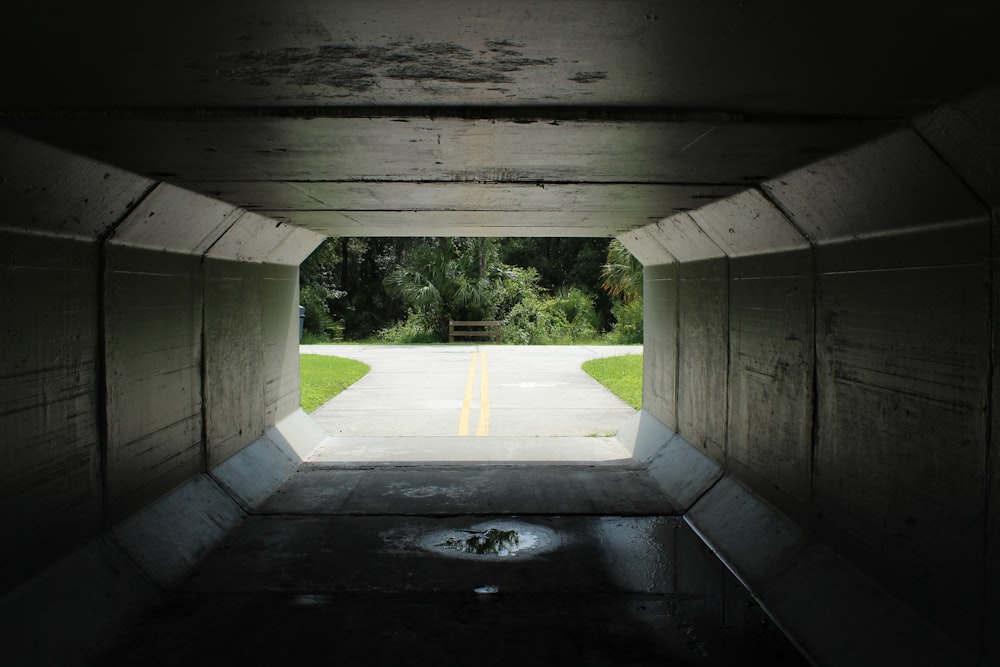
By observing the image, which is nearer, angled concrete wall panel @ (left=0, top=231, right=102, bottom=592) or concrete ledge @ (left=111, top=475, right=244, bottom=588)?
angled concrete wall panel @ (left=0, top=231, right=102, bottom=592)

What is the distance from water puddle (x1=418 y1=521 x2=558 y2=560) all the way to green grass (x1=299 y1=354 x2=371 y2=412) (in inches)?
267

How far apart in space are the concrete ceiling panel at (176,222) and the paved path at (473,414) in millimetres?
3268

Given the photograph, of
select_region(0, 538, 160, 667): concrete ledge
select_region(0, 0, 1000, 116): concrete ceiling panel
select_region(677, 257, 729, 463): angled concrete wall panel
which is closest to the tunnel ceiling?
select_region(0, 0, 1000, 116): concrete ceiling panel

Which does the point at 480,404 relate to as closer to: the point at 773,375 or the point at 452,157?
the point at 773,375

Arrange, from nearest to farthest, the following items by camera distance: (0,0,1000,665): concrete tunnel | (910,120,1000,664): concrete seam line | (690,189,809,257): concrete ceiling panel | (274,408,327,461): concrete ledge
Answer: (0,0,1000,665): concrete tunnel
(910,120,1000,664): concrete seam line
(690,189,809,257): concrete ceiling panel
(274,408,327,461): concrete ledge

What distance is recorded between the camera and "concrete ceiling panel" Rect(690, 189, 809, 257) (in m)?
6.14

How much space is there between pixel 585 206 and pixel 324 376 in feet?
35.3

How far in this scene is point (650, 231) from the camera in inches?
374

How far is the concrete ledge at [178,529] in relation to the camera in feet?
18.3

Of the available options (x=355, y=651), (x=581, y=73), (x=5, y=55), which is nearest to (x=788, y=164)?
(x=581, y=73)

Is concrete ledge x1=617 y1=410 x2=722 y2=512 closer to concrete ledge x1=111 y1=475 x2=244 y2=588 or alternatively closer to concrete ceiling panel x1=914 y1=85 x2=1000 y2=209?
concrete ledge x1=111 y1=475 x2=244 y2=588

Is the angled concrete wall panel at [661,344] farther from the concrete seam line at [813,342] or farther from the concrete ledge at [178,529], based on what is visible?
the concrete ledge at [178,529]

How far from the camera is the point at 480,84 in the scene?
382cm

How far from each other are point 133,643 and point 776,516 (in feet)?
14.5
